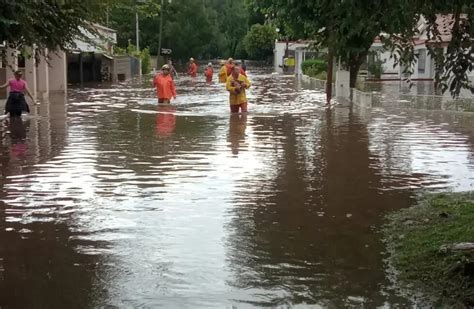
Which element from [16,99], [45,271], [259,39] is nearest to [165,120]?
[16,99]

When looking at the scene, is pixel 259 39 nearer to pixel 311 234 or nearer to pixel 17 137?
pixel 17 137

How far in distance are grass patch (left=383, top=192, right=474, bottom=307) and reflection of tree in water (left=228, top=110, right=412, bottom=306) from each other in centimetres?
21

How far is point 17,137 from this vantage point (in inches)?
555

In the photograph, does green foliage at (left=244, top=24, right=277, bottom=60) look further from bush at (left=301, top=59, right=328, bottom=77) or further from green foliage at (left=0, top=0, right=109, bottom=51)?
green foliage at (left=0, top=0, right=109, bottom=51)

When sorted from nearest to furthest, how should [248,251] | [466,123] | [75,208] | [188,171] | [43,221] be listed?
[248,251] → [43,221] → [75,208] → [188,171] → [466,123]

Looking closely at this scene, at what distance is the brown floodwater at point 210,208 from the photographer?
17.3 feet

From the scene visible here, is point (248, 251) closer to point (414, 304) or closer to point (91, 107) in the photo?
point (414, 304)

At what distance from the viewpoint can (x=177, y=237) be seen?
6664mm

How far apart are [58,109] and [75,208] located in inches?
552

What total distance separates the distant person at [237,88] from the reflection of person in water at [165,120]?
164 centimetres

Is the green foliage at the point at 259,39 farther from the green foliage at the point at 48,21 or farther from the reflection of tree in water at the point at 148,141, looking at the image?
the green foliage at the point at 48,21

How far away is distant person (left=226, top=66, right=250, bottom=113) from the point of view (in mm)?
17797

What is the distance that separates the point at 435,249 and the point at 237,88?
1241 centimetres

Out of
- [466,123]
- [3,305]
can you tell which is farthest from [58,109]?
[3,305]
